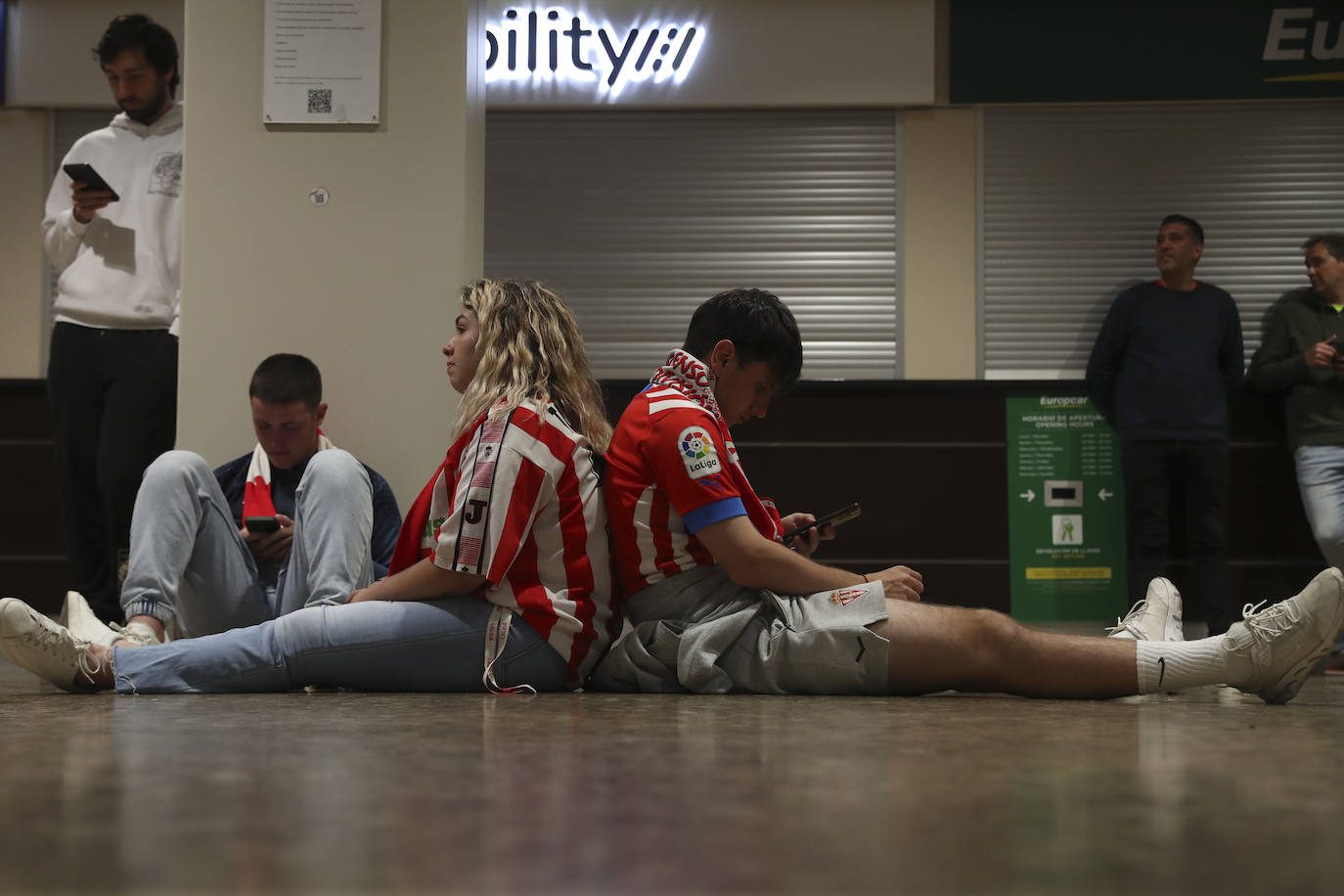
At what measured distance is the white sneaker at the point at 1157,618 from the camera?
7.69ft

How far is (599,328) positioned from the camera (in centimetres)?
680

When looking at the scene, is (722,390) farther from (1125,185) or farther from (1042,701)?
(1125,185)

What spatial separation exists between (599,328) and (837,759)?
18.1ft

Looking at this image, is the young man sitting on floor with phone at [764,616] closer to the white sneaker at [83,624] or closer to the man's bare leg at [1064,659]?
the man's bare leg at [1064,659]

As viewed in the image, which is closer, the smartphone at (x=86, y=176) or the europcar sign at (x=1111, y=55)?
the smartphone at (x=86, y=176)

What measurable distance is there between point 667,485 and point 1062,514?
3.31 m

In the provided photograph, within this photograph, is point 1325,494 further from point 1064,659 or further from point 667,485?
point 667,485

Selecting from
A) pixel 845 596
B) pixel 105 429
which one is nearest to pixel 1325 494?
pixel 845 596

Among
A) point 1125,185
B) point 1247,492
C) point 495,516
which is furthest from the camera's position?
point 1125,185

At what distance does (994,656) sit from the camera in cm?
208

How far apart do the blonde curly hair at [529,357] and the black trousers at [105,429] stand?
1310 mm

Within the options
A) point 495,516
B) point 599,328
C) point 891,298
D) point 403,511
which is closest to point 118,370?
point 403,511

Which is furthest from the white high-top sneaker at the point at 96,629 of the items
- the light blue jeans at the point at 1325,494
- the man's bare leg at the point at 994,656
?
the light blue jeans at the point at 1325,494

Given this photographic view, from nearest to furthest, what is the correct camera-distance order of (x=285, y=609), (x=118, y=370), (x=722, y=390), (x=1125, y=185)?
(x=722, y=390), (x=285, y=609), (x=118, y=370), (x=1125, y=185)
